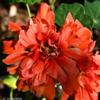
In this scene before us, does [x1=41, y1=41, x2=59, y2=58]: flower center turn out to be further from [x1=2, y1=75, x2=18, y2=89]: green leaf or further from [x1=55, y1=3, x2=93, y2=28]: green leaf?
[x1=2, y1=75, x2=18, y2=89]: green leaf

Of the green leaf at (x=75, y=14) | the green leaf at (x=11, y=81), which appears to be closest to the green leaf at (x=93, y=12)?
the green leaf at (x=75, y=14)

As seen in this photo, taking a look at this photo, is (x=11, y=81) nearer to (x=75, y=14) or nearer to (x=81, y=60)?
(x=75, y=14)

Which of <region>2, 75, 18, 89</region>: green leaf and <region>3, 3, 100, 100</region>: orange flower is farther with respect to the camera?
<region>2, 75, 18, 89</region>: green leaf

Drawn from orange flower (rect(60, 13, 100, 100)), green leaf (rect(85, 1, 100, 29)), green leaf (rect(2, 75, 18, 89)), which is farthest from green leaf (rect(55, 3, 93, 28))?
green leaf (rect(2, 75, 18, 89))

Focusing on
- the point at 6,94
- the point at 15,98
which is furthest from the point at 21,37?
the point at 6,94

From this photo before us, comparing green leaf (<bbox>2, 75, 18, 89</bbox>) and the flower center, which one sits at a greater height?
the flower center

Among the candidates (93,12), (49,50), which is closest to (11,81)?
(93,12)

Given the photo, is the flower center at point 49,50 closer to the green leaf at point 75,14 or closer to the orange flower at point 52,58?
the orange flower at point 52,58

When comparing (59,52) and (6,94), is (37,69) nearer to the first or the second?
(59,52)
